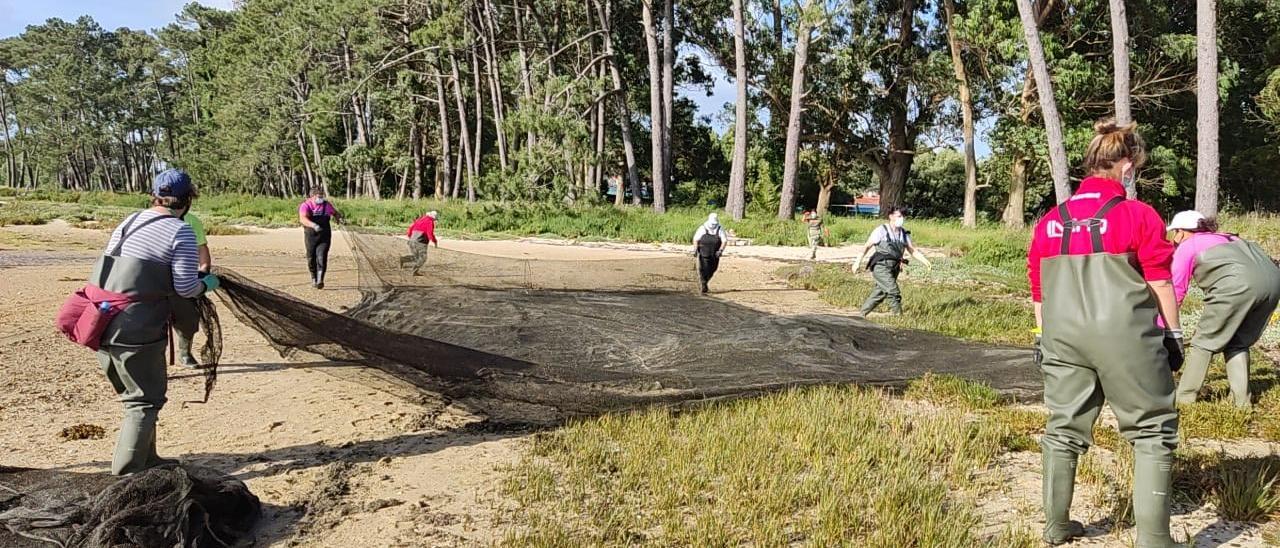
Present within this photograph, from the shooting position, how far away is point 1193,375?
5648mm

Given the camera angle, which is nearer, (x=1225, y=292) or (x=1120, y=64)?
(x=1225, y=292)

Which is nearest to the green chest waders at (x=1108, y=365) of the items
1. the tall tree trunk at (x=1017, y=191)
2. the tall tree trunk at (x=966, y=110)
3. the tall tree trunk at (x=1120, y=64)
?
the tall tree trunk at (x=1120, y=64)

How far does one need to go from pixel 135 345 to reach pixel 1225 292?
6.63 meters

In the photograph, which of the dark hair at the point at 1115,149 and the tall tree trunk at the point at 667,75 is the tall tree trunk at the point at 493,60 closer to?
the tall tree trunk at the point at 667,75

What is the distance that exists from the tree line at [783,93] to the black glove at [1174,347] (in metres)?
14.4

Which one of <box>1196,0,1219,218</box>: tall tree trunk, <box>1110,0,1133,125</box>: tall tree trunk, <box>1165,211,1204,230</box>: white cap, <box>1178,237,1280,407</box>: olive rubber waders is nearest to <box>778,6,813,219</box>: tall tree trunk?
<box>1110,0,1133,125</box>: tall tree trunk

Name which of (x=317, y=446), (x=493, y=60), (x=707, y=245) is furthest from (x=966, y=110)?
(x=317, y=446)

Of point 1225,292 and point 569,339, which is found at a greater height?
point 1225,292

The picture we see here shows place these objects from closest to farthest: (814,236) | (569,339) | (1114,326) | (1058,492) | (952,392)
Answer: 1. (1114,326)
2. (1058,492)
3. (952,392)
4. (569,339)
5. (814,236)

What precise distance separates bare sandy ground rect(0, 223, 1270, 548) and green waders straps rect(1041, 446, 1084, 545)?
0.89 feet

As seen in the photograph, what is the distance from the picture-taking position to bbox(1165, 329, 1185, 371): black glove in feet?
9.97

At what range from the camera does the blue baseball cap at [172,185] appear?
3859 mm

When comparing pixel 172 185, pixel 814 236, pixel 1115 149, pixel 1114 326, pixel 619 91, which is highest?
pixel 619 91

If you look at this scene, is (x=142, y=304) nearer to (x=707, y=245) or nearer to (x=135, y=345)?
(x=135, y=345)
